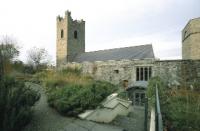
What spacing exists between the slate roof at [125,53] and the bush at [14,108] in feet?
58.0

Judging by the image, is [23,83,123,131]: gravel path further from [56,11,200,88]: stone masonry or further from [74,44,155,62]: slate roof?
[74,44,155,62]: slate roof

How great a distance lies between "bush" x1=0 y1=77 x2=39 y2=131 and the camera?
19.6 feet

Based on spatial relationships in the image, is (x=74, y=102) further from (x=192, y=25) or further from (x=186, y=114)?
(x=192, y=25)

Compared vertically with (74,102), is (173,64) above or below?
above

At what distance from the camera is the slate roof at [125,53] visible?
80.0ft

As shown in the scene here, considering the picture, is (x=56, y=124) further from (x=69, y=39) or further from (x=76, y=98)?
(x=69, y=39)

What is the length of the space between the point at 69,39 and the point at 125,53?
38.5 feet

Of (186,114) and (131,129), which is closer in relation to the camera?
(186,114)

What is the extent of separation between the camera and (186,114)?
5379mm

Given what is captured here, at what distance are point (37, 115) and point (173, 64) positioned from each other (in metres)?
15.7

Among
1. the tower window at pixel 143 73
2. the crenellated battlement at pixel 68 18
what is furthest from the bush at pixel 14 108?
the crenellated battlement at pixel 68 18

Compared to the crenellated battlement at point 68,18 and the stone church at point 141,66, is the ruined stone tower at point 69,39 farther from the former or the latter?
the stone church at point 141,66

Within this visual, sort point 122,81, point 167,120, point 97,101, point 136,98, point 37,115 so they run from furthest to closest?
1. point 122,81
2. point 136,98
3. point 97,101
4. point 37,115
5. point 167,120

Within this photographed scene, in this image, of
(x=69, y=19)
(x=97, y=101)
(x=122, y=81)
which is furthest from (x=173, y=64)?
(x=69, y=19)
